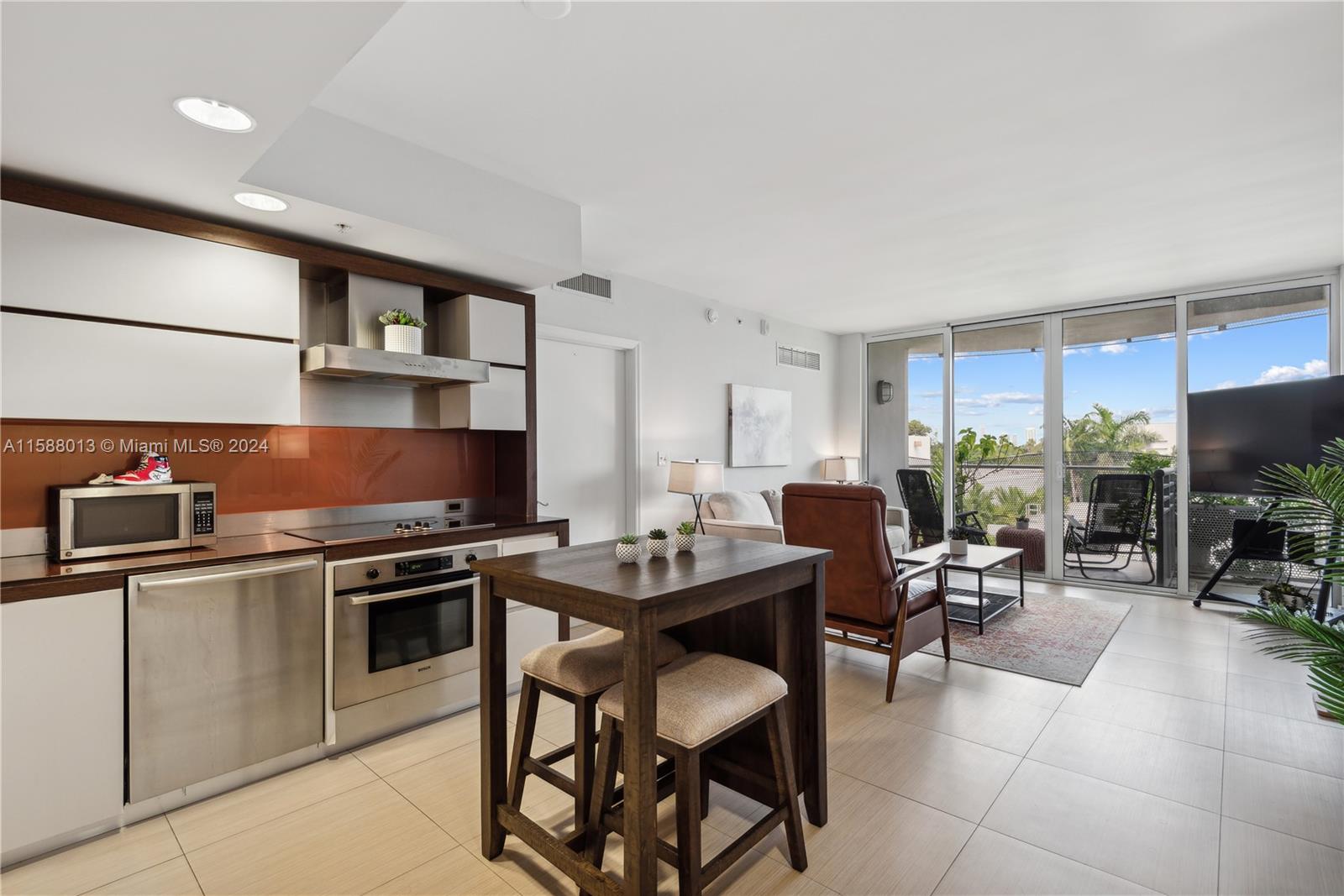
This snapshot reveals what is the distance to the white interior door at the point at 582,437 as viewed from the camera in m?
4.39

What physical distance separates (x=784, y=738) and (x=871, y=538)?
4.96 ft

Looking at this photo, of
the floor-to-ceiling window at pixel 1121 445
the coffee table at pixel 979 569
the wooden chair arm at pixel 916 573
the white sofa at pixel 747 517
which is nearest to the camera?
the wooden chair arm at pixel 916 573

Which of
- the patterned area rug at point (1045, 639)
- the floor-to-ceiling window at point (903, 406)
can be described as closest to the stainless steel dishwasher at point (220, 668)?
the patterned area rug at point (1045, 639)

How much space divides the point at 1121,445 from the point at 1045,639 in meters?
2.54

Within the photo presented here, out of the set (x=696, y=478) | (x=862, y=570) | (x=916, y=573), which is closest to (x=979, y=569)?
(x=916, y=573)

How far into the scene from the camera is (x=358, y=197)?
8.41ft

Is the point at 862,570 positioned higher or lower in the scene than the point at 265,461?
lower

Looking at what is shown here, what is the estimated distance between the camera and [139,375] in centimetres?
234

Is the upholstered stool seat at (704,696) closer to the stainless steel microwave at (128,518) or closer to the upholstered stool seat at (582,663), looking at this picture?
the upholstered stool seat at (582,663)

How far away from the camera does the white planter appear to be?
2.93 m

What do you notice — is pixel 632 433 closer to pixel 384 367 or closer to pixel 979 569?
pixel 384 367

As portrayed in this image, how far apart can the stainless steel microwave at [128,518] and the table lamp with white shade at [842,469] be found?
18.2 ft

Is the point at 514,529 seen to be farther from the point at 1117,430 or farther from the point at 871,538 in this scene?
the point at 1117,430

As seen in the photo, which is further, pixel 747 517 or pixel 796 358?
pixel 796 358
